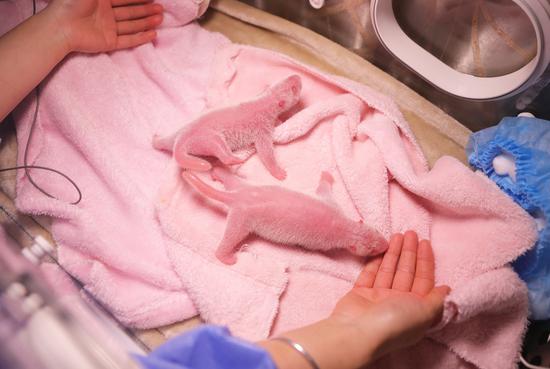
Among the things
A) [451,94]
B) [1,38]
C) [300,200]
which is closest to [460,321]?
[300,200]

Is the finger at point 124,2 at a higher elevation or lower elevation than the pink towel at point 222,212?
higher

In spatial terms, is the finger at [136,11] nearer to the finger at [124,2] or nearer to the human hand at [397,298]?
the finger at [124,2]

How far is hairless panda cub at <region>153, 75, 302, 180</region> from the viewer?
1.08m

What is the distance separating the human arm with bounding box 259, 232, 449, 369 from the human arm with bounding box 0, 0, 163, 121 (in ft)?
3.00

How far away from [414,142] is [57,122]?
98cm

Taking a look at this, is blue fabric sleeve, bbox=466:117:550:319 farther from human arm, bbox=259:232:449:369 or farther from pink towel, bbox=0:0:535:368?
human arm, bbox=259:232:449:369

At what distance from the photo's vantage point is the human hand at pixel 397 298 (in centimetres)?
79

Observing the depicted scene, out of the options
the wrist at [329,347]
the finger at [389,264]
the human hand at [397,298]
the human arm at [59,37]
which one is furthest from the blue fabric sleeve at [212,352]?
the human arm at [59,37]

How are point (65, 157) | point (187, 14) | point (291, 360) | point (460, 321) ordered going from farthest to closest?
point (187, 14), point (65, 157), point (460, 321), point (291, 360)

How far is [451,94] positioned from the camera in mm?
1242

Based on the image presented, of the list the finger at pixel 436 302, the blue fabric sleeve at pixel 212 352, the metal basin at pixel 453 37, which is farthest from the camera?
the metal basin at pixel 453 37

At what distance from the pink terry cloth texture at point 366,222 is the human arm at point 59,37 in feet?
1.05

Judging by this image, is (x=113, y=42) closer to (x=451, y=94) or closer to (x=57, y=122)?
(x=57, y=122)

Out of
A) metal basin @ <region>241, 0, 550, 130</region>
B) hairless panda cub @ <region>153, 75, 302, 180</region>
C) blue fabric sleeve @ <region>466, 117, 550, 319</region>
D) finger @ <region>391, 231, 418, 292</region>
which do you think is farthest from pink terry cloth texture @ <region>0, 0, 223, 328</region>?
blue fabric sleeve @ <region>466, 117, 550, 319</region>
